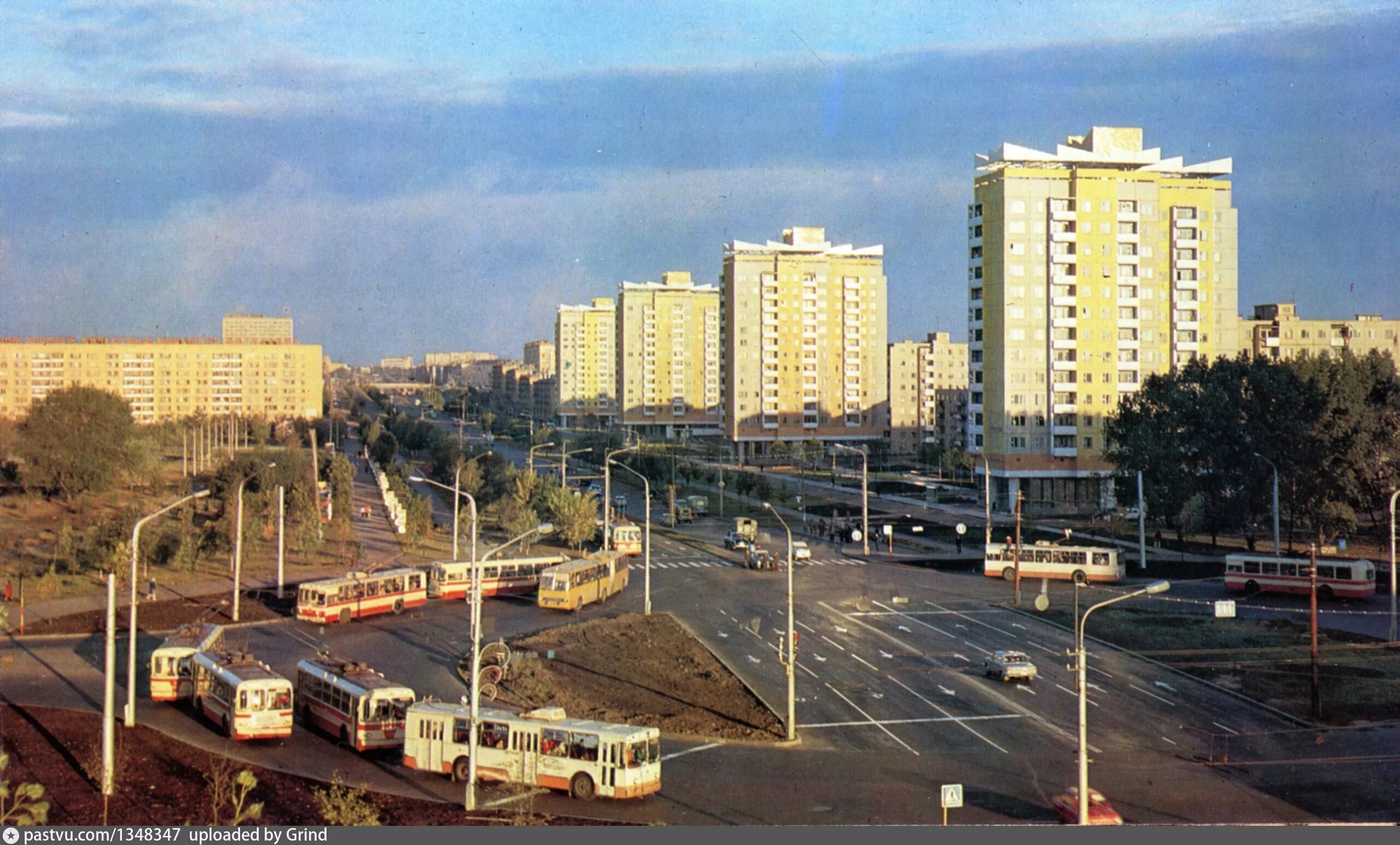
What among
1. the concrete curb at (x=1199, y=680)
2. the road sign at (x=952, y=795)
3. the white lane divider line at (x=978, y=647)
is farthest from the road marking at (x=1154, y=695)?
the road sign at (x=952, y=795)

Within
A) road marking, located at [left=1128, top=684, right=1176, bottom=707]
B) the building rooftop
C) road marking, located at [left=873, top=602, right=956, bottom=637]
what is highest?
the building rooftop

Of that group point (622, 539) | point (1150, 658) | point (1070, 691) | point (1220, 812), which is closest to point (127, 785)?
point (1220, 812)

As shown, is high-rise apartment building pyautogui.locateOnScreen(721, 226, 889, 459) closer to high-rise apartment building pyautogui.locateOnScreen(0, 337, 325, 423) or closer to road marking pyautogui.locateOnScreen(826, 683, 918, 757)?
high-rise apartment building pyautogui.locateOnScreen(0, 337, 325, 423)

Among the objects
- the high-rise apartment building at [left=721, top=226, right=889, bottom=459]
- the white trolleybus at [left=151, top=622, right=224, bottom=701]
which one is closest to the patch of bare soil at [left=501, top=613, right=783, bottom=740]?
the white trolleybus at [left=151, top=622, right=224, bottom=701]

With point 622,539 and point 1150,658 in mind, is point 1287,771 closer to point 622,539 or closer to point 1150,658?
point 1150,658

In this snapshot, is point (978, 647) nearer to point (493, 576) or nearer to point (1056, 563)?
point (1056, 563)
